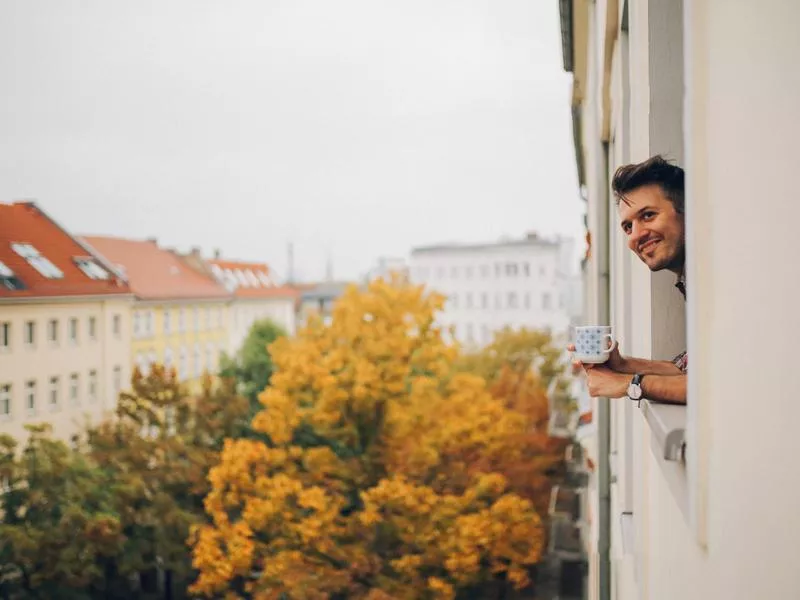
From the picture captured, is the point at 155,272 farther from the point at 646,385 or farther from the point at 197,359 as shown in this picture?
the point at 646,385

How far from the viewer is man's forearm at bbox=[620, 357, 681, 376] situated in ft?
4.31

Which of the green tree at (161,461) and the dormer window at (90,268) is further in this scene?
the dormer window at (90,268)

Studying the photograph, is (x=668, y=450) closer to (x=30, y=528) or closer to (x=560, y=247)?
(x=30, y=528)

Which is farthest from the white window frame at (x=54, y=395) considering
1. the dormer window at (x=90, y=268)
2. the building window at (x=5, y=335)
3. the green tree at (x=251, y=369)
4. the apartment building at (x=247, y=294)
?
the apartment building at (x=247, y=294)

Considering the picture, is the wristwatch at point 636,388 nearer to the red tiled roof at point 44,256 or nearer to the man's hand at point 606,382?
the man's hand at point 606,382

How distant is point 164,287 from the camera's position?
78.5 feet

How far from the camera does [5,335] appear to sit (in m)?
12.6

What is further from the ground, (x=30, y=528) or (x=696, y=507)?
(x=696, y=507)

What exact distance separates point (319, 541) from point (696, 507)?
10353 millimetres

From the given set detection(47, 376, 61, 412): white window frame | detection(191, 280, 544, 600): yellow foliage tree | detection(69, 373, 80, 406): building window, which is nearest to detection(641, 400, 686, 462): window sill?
detection(191, 280, 544, 600): yellow foliage tree

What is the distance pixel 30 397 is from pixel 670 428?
13.7m

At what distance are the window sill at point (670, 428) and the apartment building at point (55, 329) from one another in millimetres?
13155

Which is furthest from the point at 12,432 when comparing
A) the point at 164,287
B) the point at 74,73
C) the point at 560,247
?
A: the point at 560,247

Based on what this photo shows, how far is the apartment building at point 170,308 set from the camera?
18886 millimetres
